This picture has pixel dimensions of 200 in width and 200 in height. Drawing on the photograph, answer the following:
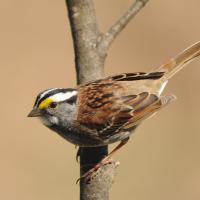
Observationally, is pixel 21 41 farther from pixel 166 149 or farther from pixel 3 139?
pixel 166 149

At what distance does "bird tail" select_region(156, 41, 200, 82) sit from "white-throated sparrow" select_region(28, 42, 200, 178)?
151 millimetres

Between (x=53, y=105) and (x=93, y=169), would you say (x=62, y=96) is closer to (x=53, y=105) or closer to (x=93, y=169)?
(x=53, y=105)

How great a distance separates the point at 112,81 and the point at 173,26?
583 centimetres

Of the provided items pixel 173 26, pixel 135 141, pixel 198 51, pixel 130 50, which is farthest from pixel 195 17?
pixel 198 51

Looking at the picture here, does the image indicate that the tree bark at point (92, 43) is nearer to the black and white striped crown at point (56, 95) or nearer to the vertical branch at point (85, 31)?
the vertical branch at point (85, 31)

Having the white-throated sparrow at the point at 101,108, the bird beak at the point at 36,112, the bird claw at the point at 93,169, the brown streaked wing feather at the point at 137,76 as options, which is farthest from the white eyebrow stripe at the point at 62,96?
the bird claw at the point at 93,169

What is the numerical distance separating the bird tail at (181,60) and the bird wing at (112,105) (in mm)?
270

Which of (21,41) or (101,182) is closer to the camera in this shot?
(101,182)

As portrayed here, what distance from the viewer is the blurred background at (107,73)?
996 centimetres

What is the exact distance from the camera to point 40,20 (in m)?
12.7

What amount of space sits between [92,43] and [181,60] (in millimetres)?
1484

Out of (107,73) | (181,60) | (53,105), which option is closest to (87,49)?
(53,105)

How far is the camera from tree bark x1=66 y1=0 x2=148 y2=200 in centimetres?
529

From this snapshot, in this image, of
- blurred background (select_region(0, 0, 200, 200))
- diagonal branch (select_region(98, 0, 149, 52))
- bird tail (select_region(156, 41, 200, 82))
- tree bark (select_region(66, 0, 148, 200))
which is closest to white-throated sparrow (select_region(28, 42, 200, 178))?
bird tail (select_region(156, 41, 200, 82))
